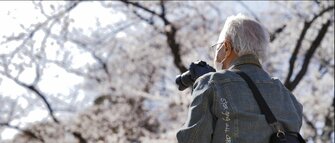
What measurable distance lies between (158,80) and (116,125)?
288 cm

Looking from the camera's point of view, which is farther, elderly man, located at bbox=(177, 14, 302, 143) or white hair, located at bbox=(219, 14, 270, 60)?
white hair, located at bbox=(219, 14, 270, 60)

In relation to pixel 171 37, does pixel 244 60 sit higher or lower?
lower

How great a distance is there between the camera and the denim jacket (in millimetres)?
88

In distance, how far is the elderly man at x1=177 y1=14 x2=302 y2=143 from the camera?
169cm

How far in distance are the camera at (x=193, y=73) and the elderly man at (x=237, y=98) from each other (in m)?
0.08

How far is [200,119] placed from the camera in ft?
5.47

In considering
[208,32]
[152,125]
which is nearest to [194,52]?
[208,32]

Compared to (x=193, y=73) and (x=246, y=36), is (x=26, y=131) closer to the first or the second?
(x=193, y=73)

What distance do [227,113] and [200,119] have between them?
10 centimetres

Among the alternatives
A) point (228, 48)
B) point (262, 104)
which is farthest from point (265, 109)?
point (228, 48)

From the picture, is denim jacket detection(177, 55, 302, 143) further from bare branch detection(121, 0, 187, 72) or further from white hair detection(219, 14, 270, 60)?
bare branch detection(121, 0, 187, 72)

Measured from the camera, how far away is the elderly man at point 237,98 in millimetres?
1686

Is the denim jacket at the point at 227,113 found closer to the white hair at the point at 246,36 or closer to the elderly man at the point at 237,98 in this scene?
the elderly man at the point at 237,98

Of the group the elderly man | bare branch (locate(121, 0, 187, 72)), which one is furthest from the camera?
bare branch (locate(121, 0, 187, 72))
